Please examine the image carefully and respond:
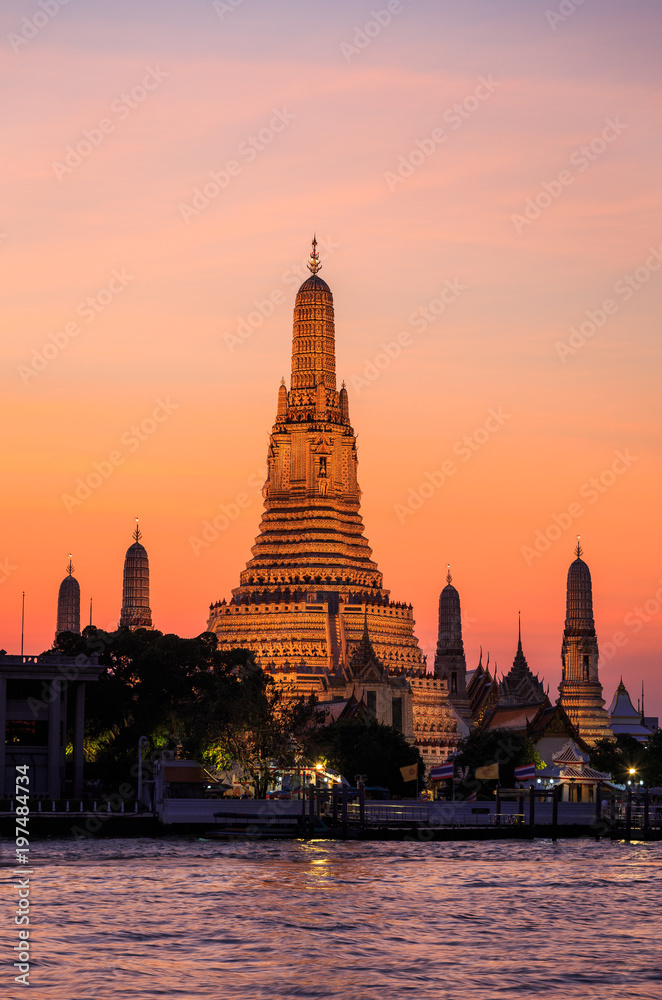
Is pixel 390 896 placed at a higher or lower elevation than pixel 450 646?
lower

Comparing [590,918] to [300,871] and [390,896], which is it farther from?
[300,871]

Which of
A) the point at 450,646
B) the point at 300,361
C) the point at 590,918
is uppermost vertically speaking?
the point at 300,361

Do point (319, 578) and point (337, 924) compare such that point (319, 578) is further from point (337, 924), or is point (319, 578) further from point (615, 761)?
point (337, 924)

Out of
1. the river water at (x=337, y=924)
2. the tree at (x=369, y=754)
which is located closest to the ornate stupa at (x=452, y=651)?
the tree at (x=369, y=754)

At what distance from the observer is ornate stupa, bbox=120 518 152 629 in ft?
566

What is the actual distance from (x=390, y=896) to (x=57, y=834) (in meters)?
29.0

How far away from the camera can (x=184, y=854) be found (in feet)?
270

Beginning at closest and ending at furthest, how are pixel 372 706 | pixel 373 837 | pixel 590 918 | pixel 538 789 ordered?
pixel 590 918, pixel 373 837, pixel 538 789, pixel 372 706

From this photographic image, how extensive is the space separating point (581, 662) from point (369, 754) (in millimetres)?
54524

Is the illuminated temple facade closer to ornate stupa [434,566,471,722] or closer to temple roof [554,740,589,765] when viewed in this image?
ornate stupa [434,566,471,722]

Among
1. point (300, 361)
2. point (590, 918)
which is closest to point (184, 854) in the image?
point (590, 918)

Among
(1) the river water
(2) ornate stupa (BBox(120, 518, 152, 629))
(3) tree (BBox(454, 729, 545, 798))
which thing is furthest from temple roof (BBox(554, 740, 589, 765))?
(2) ornate stupa (BBox(120, 518, 152, 629))

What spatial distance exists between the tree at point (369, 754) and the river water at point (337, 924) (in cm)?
2791

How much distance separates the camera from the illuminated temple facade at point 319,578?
150625mm
